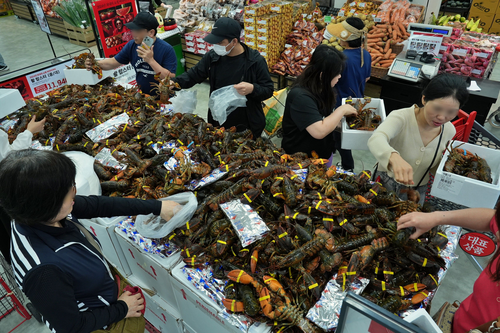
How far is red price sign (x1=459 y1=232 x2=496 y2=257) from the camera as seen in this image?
216 centimetres

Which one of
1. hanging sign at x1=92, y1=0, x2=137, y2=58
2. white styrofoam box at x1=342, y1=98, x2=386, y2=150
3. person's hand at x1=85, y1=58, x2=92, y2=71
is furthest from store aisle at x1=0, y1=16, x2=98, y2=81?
white styrofoam box at x1=342, y1=98, x2=386, y2=150

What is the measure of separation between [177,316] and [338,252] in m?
1.31

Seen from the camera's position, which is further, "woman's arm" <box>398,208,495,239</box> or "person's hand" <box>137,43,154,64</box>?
"person's hand" <box>137,43,154,64</box>

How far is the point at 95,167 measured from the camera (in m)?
2.77

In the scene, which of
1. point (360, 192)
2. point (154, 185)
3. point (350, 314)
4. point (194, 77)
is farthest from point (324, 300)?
point (194, 77)

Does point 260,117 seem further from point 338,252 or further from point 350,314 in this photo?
point 350,314

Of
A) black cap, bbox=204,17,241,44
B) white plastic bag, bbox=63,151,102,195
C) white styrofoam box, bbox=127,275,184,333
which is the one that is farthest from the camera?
black cap, bbox=204,17,241,44

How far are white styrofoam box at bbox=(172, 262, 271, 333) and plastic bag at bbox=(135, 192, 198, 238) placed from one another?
25 cm

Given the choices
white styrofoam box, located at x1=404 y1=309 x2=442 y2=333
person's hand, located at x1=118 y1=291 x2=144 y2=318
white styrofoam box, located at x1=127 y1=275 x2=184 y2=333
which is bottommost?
white styrofoam box, located at x1=127 y1=275 x2=184 y2=333

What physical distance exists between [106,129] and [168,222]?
1659mm

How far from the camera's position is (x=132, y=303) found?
1820 millimetres

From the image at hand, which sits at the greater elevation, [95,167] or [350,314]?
[350,314]

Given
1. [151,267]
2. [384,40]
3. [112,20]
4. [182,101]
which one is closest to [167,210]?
[151,267]

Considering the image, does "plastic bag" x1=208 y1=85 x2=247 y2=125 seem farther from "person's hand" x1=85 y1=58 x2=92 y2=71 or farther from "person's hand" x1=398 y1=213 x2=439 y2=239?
"person's hand" x1=398 y1=213 x2=439 y2=239
